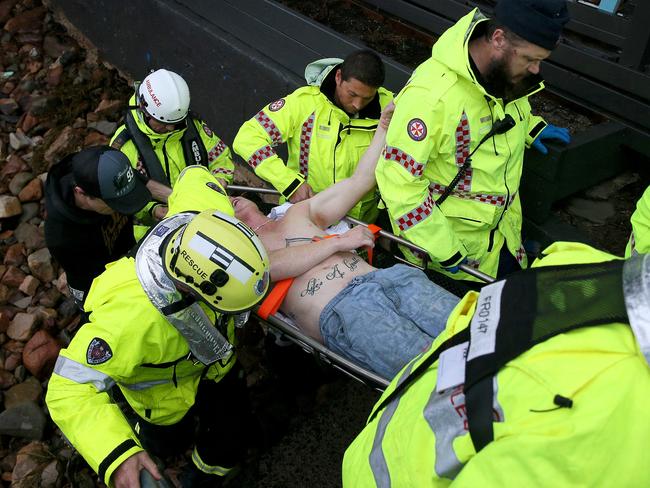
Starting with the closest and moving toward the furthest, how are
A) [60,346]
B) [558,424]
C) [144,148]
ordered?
[558,424]
[144,148]
[60,346]

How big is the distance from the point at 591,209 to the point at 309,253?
2.19 m

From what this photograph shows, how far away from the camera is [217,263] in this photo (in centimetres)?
227

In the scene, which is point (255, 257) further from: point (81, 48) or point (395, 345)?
point (81, 48)

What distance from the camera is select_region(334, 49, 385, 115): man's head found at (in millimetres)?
3322

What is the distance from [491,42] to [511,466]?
6.87 ft

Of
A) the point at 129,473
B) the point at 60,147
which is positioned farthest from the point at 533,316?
the point at 60,147

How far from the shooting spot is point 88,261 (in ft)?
11.1

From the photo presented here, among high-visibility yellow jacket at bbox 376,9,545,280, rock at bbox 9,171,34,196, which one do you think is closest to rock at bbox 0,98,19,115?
rock at bbox 9,171,34,196

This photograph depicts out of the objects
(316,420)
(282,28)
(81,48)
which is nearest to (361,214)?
(316,420)

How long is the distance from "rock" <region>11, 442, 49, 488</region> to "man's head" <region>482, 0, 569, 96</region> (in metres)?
3.52

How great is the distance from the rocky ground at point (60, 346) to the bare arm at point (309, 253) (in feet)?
2.96

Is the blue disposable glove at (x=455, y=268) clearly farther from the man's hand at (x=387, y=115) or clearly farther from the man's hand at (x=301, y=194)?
the man's hand at (x=301, y=194)

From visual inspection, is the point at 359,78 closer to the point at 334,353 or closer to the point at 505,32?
the point at 505,32

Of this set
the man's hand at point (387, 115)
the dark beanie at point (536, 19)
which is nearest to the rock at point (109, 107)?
the man's hand at point (387, 115)
